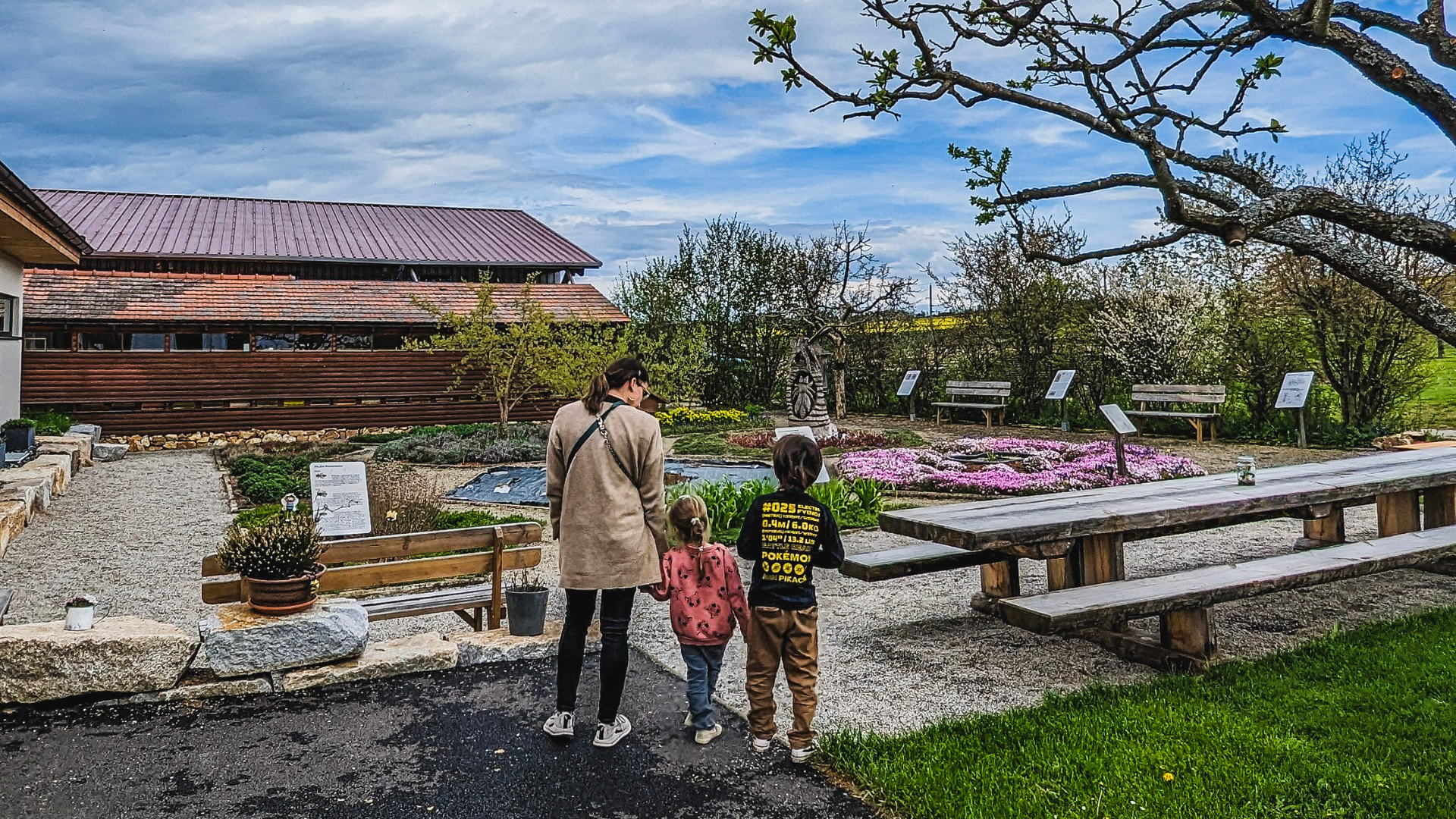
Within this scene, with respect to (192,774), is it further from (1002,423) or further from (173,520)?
(1002,423)

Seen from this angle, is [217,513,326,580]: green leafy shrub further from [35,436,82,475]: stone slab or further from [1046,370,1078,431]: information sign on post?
[1046,370,1078,431]: information sign on post

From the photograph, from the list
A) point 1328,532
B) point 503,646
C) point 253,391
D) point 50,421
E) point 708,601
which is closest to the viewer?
point 708,601

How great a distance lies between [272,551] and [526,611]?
1.42m

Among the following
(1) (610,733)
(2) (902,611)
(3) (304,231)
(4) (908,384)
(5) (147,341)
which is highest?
(3) (304,231)

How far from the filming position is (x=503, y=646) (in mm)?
5344

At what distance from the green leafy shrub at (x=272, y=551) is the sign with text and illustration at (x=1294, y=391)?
49.6ft

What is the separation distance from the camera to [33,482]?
10.6m

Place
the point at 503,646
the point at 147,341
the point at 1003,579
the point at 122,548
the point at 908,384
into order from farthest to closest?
the point at 908,384 → the point at 147,341 → the point at 122,548 → the point at 1003,579 → the point at 503,646

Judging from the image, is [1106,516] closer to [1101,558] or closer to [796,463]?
[1101,558]

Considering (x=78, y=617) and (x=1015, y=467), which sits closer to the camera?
(x=78, y=617)

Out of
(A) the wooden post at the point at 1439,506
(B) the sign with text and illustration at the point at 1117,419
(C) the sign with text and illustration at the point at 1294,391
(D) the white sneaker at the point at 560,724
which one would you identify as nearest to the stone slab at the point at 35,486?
(D) the white sneaker at the point at 560,724

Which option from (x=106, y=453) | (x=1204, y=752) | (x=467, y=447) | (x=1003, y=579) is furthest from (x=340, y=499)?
(x=106, y=453)

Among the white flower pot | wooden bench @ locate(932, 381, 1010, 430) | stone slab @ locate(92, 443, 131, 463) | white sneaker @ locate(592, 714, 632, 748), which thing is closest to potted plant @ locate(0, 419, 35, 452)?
stone slab @ locate(92, 443, 131, 463)

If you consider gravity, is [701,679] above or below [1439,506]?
below
